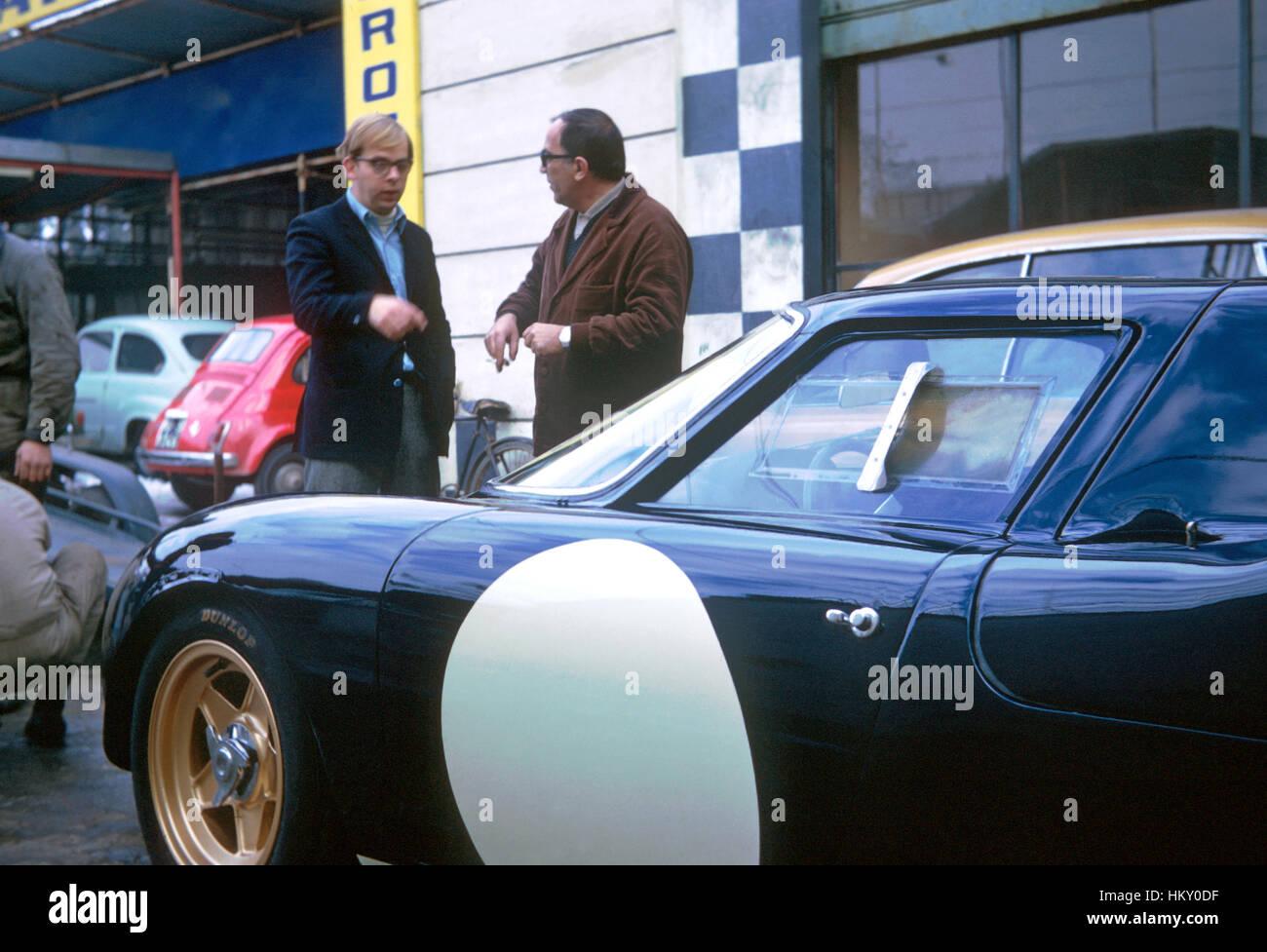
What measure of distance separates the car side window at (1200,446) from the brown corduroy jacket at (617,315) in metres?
2.18

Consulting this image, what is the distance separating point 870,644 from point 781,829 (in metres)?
0.29

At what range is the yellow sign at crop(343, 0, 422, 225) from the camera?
29.5ft

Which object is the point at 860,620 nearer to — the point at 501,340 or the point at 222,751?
the point at 222,751

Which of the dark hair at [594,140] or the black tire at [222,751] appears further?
the dark hair at [594,140]

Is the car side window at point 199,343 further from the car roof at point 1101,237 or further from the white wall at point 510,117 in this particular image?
the car roof at point 1101,237

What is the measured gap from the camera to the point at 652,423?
230 cm

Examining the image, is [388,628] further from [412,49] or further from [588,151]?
[412,49]

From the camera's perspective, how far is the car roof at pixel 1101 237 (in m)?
3.72

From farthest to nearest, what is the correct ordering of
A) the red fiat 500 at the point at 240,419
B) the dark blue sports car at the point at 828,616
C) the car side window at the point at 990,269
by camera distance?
the red fiat 500 at the point at 240,419 < the car side window at the point at 990,269 < the dark blue sports car at the point at 828,616
